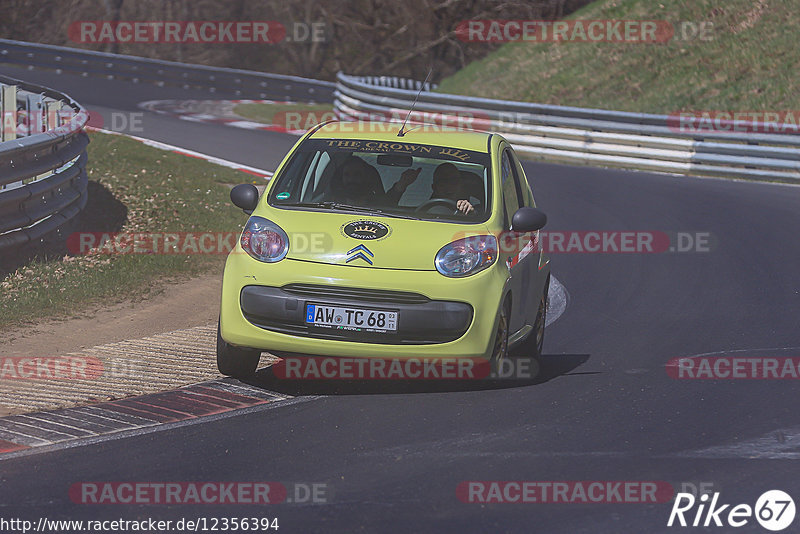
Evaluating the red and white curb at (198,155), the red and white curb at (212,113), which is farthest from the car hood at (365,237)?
the red and white curb at (212,113)

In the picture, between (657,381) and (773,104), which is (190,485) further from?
(773,104)

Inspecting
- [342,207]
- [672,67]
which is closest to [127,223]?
[342,207]

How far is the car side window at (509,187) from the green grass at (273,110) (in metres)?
20.8

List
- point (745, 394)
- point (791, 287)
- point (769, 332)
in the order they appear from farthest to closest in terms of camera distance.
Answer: point (791, 287) → point (769, 332) → point (745, 394)

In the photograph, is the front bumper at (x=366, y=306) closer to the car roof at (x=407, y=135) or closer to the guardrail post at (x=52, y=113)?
the car roof at (x=407, y=135)

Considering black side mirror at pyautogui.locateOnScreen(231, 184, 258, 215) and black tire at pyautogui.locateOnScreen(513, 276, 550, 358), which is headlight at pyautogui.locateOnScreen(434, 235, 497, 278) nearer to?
black tire at pyautogui.locateOnScreen(513, 276, 550, 358)

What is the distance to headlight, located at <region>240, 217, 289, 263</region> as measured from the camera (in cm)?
773

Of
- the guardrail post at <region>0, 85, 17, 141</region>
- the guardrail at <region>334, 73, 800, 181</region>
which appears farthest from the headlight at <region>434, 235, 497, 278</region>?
the guardrail at <region>334, 73, 800, 181</region>

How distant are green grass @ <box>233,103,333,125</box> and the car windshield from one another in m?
21.1

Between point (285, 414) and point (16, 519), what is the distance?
7.14ft

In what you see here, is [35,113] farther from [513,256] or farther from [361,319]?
[361,319]

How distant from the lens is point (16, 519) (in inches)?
208

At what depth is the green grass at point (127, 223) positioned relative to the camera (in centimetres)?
1068

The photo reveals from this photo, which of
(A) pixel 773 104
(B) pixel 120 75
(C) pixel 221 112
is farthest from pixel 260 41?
(A) pixel 773 104
